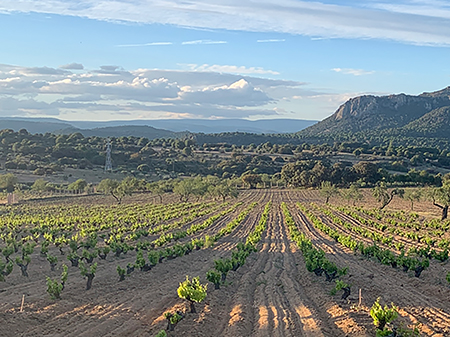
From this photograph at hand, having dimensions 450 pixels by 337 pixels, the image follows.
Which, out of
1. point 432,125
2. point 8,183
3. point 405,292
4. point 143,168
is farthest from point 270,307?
point 432,125

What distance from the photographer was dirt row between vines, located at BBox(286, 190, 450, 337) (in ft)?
41.5

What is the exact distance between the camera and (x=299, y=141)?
181875mm

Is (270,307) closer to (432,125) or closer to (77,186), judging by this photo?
(77,186)

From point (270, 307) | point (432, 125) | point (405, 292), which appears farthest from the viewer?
point (432, 125)

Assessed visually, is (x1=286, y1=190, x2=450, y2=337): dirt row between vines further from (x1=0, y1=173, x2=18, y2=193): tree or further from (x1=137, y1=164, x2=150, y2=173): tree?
(x1=137, y1=164, x2=150, y2=173): tree

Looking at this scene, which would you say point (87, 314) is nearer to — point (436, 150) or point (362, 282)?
point (362, 282)

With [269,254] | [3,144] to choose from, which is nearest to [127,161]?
[3,144]

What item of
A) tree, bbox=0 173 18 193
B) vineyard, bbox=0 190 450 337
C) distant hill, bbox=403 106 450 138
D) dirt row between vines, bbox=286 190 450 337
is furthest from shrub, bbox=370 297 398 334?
distant hill, bbox=403 106 450 138

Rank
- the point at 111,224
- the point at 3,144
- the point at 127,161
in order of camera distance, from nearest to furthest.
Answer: the point at 111,224, the point at 127,161, the point at 3,144

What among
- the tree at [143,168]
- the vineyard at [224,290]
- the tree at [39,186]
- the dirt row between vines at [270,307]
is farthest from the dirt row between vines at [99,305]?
the tree at [143,168]

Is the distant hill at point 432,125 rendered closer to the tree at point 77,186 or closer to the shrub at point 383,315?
the tree at point 77,186

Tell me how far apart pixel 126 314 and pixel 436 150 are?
127 m

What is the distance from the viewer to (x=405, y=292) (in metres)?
16.3

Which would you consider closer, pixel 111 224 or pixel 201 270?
pixel 201 270
